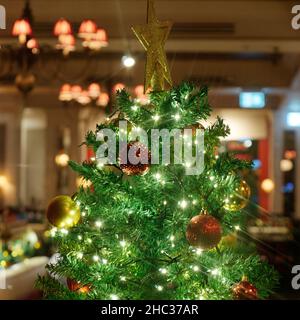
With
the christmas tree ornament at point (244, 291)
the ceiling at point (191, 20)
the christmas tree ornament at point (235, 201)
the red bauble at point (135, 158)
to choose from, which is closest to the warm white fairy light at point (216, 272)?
the christmas tree ornament at point (244, 291)

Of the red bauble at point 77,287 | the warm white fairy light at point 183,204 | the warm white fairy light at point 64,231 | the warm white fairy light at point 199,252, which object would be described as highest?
the warm white fairy light at point 183,204

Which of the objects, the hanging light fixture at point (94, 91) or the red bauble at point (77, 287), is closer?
the red bauble at point (77, 287)

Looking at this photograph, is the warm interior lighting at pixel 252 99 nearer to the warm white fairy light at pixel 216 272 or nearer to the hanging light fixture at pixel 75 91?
the hanging light fixture at pixel 75 91

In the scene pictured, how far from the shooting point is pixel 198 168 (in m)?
2.73

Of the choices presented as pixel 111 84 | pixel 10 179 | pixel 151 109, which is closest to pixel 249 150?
pixel 111 84

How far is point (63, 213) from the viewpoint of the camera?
2.87m

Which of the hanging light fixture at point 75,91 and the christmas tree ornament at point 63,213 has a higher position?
the hanging light fixture at point 75,91

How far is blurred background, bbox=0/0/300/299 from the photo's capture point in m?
6.89

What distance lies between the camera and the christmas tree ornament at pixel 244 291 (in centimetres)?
273

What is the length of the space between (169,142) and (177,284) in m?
0.63

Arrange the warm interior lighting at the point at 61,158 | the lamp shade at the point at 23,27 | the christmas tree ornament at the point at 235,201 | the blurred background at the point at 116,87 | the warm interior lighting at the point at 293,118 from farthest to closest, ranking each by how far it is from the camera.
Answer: the warm interior lighting at the point at 293,118
the warm interior lighting at the point at 61,158
the blurred background at the point at 116,87
the lamp shade at the point at 23,27
the christmas tree ornament at the point at 235,201

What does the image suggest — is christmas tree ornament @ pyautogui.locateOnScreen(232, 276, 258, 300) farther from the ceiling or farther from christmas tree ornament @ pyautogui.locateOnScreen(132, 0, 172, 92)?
the ceiling

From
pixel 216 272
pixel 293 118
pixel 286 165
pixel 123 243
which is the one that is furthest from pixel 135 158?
pixel 286 165

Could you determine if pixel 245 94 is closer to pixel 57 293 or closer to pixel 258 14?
pixel 258 14
